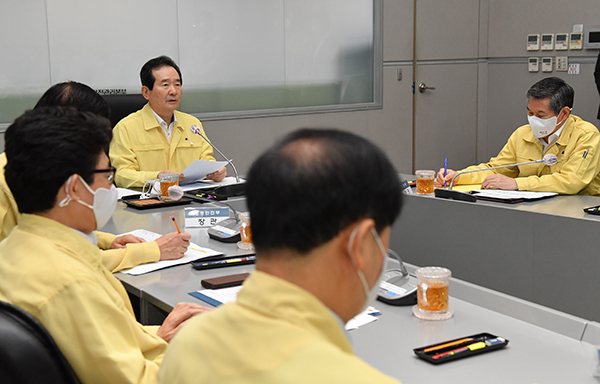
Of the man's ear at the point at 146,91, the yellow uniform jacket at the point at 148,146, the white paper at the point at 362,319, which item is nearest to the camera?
the white paper at the point at 362,319

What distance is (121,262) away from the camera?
Answer: 196cm

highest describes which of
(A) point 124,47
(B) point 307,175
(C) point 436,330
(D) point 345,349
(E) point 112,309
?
(A) point 124,47

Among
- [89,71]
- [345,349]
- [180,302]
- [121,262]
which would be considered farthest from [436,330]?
[89,71]

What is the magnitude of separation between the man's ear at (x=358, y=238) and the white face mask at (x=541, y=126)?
287cm

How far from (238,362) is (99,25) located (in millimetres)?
4103

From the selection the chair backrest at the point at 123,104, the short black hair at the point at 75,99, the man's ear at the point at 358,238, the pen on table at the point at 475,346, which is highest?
the short black hair at the point at 75,99

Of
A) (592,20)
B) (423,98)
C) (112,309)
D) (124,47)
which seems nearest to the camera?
(112,309)

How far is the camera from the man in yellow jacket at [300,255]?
0.70 metres

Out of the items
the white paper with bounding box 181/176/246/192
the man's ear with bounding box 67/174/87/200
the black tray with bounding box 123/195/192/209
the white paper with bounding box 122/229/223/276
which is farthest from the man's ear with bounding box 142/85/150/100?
the man's ear with bounding box 67/174/87/200

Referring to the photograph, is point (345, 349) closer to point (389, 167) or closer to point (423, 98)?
point (389, 167)

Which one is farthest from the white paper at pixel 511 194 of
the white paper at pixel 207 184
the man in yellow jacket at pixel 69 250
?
the man in yellow jacket at pixel 69 250

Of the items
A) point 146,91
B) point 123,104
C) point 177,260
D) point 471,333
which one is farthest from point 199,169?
point 471,333

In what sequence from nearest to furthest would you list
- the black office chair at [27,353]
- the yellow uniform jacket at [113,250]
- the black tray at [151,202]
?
the black office chair at [27,353]
the yellow uniform jacket at [113,250]
the black tray at [151,202]

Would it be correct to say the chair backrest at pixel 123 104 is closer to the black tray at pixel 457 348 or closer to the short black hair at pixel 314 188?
the black tray at pixel 457 348
